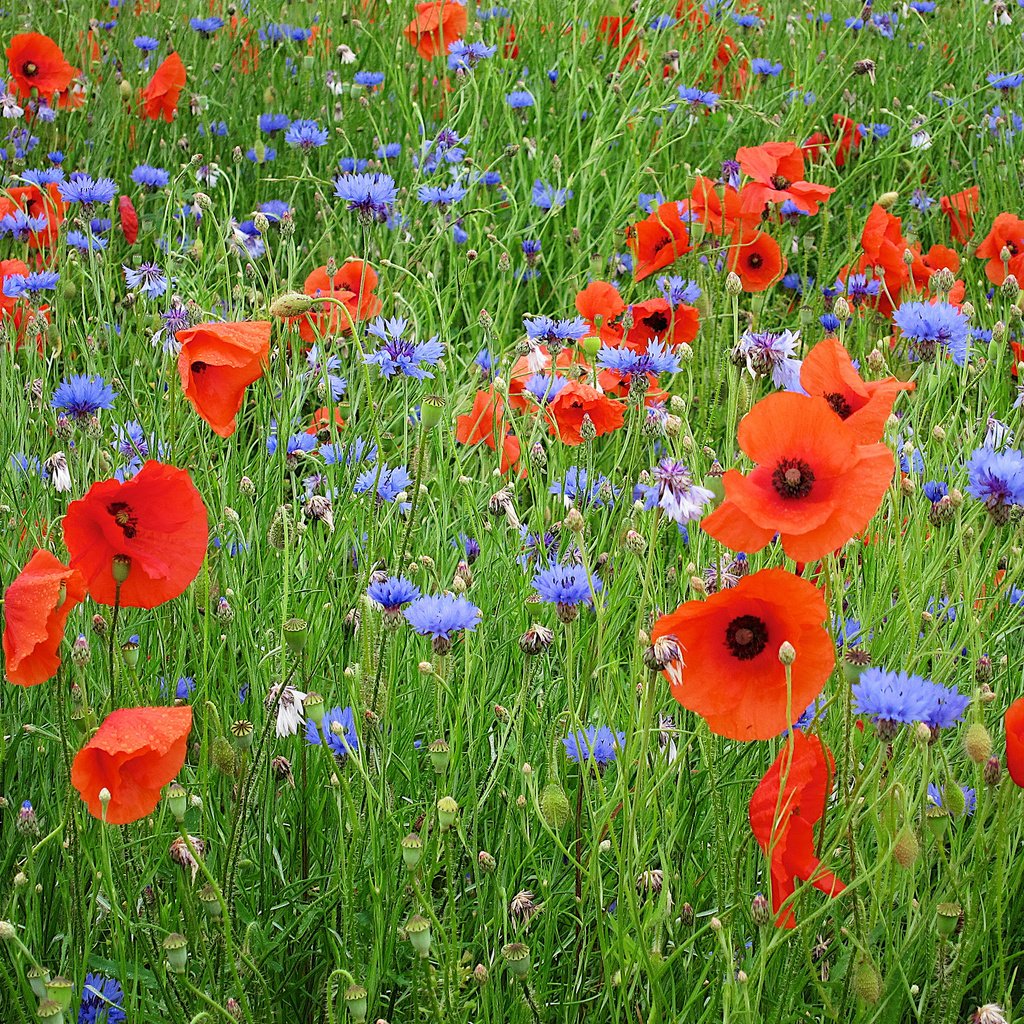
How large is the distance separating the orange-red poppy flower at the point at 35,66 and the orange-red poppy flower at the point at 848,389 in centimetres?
251

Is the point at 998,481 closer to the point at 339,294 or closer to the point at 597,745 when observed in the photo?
the point at 597,745

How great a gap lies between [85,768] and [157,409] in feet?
3.70

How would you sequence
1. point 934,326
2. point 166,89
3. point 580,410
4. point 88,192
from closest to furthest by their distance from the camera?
point 934,326 < point 580,410 < point 88,192 < point 166,89

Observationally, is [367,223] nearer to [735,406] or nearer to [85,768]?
[735,406]

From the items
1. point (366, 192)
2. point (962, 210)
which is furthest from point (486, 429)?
point (962, 210)

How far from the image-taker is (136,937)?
1.28m

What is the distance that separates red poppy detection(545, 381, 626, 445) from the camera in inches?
77.3

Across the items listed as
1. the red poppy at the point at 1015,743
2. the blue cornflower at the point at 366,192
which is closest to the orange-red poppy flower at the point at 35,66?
the blue cornflower at the point at 366,192

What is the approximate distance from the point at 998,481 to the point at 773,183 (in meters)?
1.45

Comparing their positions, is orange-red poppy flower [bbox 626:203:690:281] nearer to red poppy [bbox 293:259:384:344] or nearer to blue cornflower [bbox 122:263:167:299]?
red poppy [bbox 293:259:384:344]

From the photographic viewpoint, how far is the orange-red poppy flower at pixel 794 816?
4.03 ft

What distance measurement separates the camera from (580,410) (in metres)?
2.07

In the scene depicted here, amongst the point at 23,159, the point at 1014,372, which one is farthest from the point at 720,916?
the point at 23,159

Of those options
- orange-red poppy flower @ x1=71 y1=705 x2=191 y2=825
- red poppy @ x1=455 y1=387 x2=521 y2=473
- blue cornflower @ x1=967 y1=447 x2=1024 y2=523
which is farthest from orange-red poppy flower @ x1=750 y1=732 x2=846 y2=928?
red poppy @ x1=455 y1=387 x2=521 y2=473
